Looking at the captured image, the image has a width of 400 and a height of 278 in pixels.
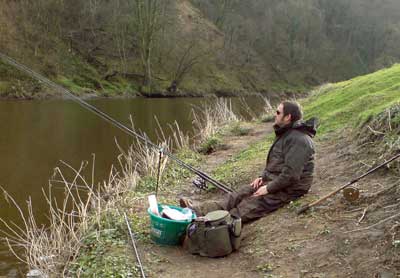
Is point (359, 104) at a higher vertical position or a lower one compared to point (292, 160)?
lower

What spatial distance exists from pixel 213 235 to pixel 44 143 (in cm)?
1081

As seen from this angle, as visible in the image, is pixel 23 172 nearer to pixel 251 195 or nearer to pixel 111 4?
pixel 251 195

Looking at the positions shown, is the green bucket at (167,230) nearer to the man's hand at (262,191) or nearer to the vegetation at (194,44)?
the man's hand at (262,191)

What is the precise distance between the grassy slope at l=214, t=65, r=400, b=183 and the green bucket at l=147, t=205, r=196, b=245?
2.86 m

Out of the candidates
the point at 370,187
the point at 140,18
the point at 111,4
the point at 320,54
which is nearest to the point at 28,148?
the point at 370,187

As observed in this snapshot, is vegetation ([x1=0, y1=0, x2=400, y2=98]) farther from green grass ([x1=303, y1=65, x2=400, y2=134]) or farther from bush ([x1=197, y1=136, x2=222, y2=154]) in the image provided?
green grass ([x1=303, y1=65, x2=400, y2=134])

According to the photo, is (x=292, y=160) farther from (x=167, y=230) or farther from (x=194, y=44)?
(x=194, y=44)

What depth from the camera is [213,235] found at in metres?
5.06

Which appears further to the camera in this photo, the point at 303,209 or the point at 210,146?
the point at 210,146

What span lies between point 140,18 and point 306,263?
38514mm

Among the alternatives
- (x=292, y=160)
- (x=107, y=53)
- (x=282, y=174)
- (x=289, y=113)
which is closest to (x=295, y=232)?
(x=282, y=174)

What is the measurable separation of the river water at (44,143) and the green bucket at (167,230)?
1.97m

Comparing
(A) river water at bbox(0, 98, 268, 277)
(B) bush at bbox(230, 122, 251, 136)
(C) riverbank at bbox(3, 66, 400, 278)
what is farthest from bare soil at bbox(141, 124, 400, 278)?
(B) bush at bbox(230, 122, 251, 136)

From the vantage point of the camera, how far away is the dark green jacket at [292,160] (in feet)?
18.0
